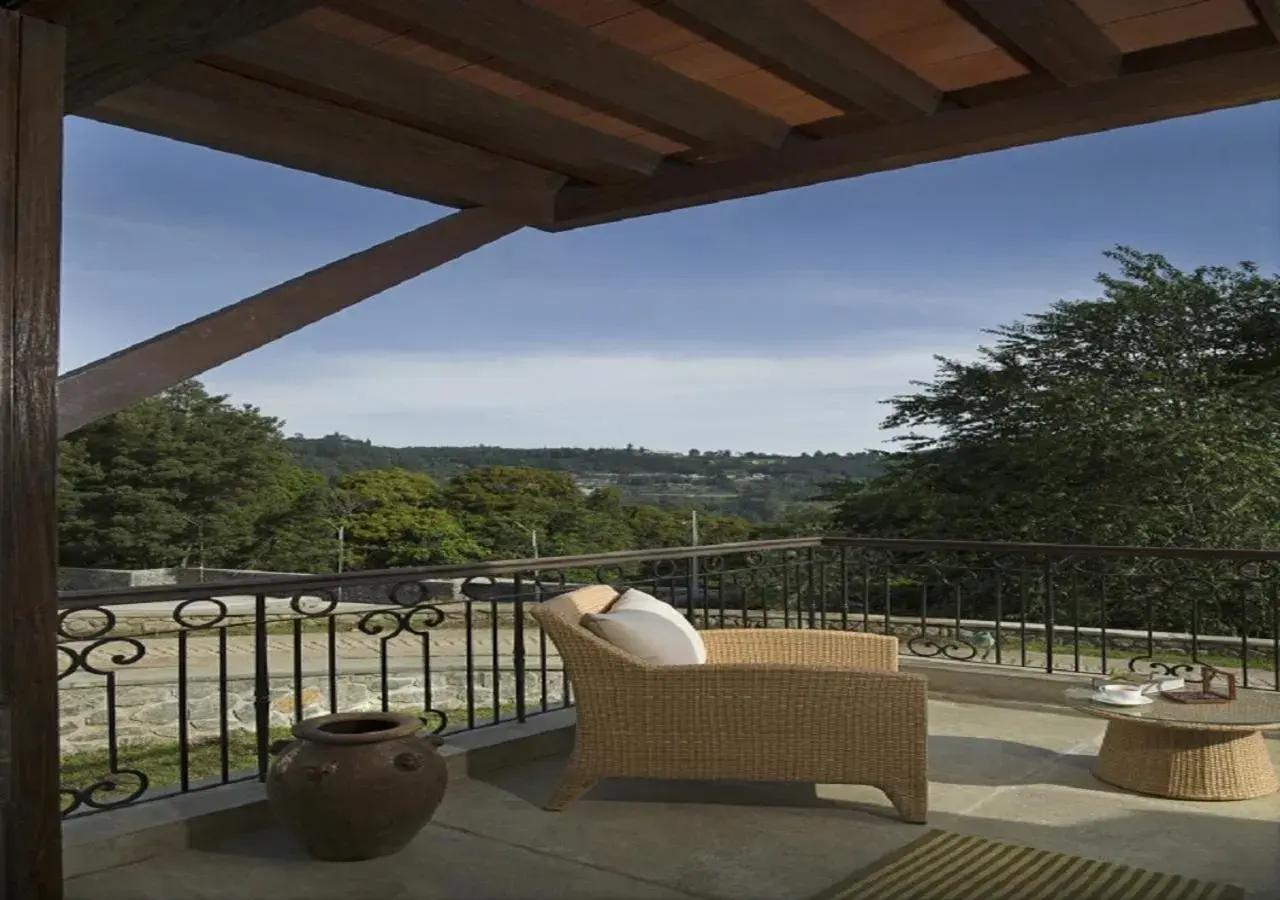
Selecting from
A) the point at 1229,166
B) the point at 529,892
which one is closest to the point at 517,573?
the point at 529,892

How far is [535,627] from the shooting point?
11.1 m

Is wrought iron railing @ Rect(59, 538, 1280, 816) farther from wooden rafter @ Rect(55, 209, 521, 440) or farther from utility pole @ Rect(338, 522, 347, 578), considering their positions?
utility pole @ Rect(338, 522, 347, 578)

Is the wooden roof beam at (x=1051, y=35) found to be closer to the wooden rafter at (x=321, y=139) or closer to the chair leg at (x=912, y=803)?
the wooden rafter at (x=321, y=139)

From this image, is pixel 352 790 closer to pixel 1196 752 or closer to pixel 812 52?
pixel 812 52

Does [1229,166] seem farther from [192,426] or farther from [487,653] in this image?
[192,426]

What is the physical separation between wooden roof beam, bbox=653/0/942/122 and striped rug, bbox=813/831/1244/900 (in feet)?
Answer: 7.12

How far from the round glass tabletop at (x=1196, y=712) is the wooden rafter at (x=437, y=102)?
244 centimetres

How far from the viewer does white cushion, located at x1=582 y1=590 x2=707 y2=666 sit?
3.66 metres

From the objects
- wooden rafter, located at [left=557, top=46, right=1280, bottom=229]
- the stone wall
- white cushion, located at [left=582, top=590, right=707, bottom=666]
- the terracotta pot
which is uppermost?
wooden rafter, located at [left=557, top=46, right=1280, bottom=229]

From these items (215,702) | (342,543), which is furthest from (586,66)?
(342,543)

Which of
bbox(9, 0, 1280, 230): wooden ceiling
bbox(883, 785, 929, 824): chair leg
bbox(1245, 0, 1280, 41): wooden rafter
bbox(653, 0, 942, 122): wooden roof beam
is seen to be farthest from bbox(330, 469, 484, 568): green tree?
bbox(1245, 0, 1280, 41): wooden rafter

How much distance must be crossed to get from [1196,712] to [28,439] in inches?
136

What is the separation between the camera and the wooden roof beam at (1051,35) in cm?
280

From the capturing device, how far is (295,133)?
3.60 m
